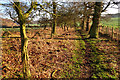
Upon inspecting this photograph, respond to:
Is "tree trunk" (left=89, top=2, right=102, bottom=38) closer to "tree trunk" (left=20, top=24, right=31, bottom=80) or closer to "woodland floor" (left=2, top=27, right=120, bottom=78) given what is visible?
"woodland floor" (left=2, top=27, right=120, bottom=78)

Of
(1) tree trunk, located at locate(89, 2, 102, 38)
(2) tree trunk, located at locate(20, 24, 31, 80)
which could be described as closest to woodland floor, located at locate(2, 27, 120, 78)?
(2) tree trunk, located at locate(20, 24, 31, 80)

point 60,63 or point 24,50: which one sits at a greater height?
point 24,50

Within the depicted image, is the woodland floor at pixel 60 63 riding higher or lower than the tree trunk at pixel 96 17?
lower

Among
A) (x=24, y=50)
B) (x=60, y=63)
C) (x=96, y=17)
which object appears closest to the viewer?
(x=24, y=50)

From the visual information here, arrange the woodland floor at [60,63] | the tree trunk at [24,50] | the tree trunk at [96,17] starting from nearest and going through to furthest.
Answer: the tree trunk at [24,50]
the woodland floor at [60,63]
the tree trunk at [96,17]

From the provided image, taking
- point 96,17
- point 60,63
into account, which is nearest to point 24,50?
point 60,63

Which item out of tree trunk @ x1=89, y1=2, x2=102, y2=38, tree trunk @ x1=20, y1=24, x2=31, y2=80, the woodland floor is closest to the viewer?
tree trunk @ x1=20, y1=24, x2=31, y2=80

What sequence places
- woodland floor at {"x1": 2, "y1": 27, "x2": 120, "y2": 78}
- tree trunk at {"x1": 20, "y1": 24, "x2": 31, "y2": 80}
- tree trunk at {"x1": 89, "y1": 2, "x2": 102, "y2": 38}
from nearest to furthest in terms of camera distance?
tree trunk at {"x1": 20, "y1": 24, "x2": 31, "y2": 80}, woodland floor at {"x1": 2, "y1": 27, "x2": 120, "y2": 78}, tree trunk at {"x1": 89, "y1": 2, "x2": 102, "y2": 38}

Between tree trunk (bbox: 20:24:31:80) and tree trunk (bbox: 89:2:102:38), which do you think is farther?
tree trunk (bbox: 89:2:102:38)

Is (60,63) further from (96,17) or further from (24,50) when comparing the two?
(96,17)

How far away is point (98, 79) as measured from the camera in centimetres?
571

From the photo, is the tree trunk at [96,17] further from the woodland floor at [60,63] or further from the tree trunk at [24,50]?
the tree trunk at [24,50]

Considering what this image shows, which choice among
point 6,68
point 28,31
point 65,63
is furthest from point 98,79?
point 28,31

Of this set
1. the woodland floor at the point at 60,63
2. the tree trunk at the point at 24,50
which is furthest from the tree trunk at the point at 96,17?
the tree trunk at the point at 24,50
